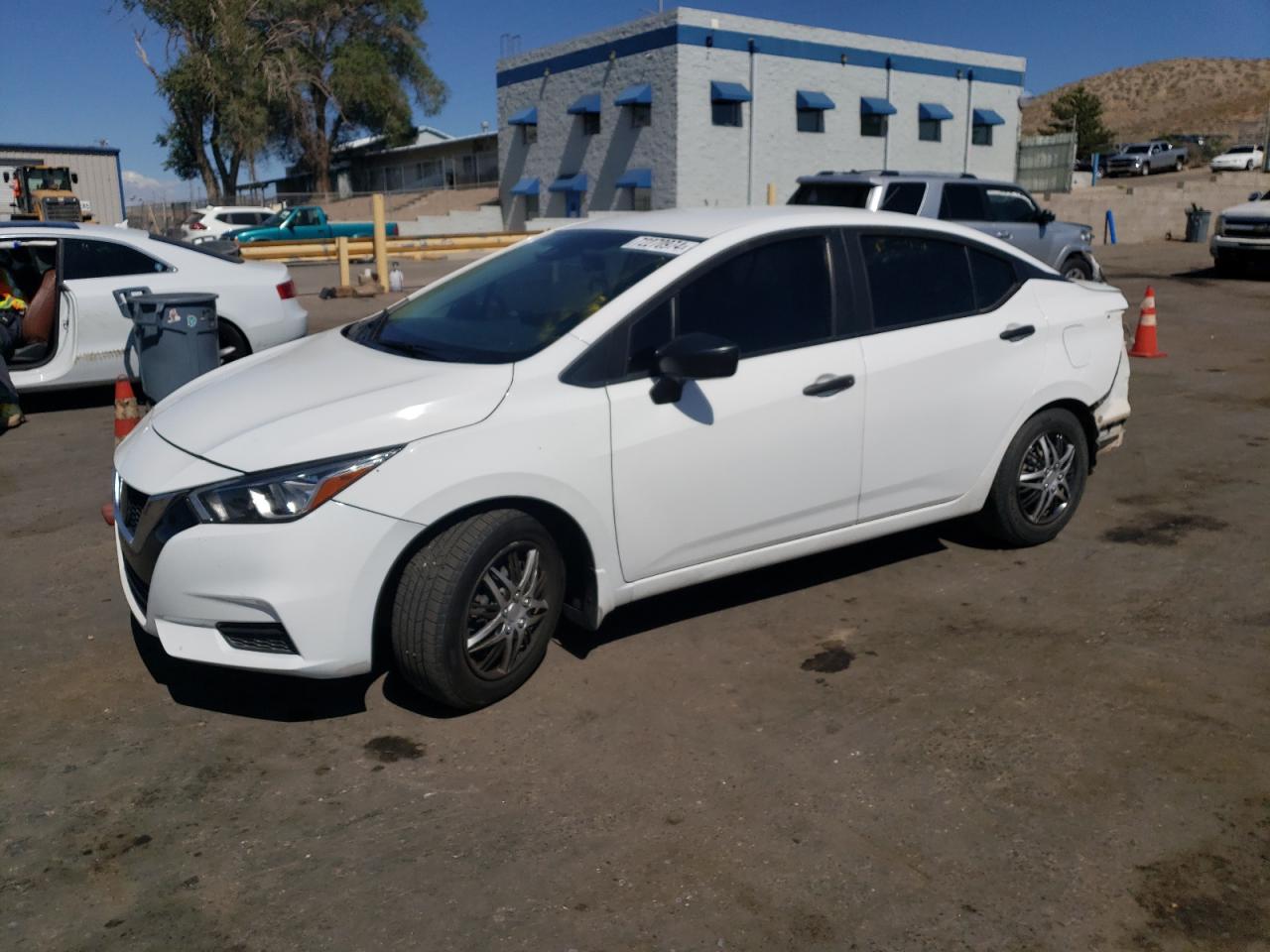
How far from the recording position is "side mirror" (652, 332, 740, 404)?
4.09 metres

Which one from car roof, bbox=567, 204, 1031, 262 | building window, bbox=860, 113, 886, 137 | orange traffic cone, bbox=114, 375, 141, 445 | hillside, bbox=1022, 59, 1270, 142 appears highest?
hillside, bbox=1022, 59, 1270, 142

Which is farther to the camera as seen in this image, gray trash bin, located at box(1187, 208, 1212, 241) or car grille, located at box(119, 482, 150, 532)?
gray trash bin, located at box(1187, 208, 1212, 241)

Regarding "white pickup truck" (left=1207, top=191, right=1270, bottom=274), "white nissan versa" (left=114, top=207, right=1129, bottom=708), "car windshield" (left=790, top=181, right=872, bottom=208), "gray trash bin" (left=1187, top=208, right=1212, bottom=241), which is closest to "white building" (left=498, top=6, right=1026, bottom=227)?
"gray trash bin" (left=1187, top=208, right=1212, bottom=241)

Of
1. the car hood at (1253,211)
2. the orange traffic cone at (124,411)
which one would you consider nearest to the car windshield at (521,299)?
the orange traffic cone at (124,411)

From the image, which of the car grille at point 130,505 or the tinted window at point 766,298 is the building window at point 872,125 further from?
the car grille at point 130,505

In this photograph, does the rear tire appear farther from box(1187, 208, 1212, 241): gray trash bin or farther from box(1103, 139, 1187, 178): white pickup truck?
box(1103, 139, 1187, 178): white pickup truck

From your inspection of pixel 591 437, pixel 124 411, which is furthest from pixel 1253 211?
pixel 591 437

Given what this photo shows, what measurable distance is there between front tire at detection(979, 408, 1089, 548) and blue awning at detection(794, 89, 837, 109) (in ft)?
111

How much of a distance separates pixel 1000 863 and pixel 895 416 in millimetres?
2177

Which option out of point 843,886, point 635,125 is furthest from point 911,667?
point 635,125

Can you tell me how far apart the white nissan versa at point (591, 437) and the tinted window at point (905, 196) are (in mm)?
7545

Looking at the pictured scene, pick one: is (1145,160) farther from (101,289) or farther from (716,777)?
(716,777)

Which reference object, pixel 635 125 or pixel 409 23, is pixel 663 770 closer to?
pixel 635 125

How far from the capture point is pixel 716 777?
3660 millimetres
